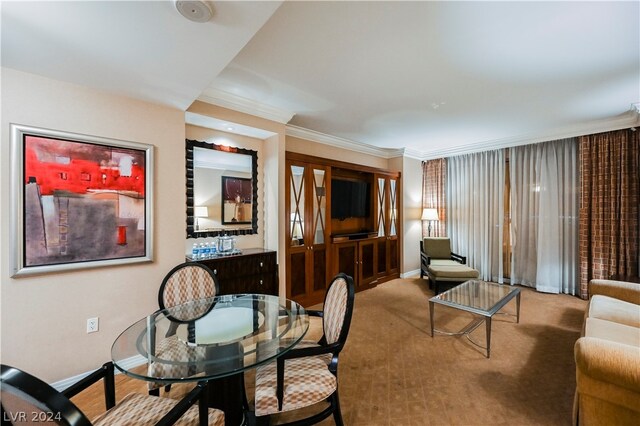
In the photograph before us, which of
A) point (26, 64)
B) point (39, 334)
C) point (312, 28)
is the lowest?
point (39, 334)

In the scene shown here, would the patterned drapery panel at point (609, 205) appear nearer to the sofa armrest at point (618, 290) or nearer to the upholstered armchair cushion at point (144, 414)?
the sofa armrest at point (618, 290)

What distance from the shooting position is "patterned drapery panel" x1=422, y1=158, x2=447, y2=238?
5.57 meters

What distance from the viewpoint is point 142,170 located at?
92.4 inches

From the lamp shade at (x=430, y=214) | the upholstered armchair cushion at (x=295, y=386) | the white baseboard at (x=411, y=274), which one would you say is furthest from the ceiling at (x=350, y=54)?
the white baseboard at (x=411, y=274)

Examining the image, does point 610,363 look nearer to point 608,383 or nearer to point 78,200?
point 608,383

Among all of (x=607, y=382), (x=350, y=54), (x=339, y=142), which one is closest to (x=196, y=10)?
(x=350, y=54)

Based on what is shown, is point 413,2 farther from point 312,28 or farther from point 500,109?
point 500,109

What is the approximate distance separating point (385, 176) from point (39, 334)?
4.82 m

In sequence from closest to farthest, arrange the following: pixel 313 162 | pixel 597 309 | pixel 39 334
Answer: pixel 39 334 < pixel 597 309 < pixel 313 162

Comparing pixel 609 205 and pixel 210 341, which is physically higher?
pixel 609 205

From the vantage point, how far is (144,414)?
4.00 feet

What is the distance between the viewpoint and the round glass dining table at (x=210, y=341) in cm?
126

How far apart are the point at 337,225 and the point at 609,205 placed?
389cm

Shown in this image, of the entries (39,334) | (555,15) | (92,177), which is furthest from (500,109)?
(39,334)
